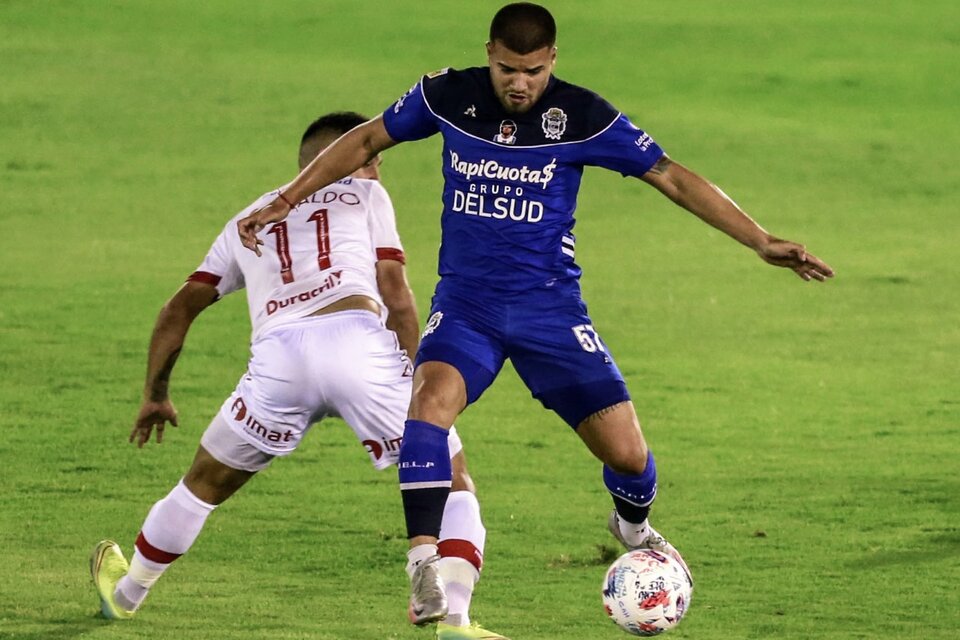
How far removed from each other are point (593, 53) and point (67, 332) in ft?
41.4

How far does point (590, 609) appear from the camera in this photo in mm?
7871

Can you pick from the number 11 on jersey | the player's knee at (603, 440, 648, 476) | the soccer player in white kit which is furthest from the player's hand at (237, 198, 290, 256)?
the player's knee at (603, 440, 648, 476)

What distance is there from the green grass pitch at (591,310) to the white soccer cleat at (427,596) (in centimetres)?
98

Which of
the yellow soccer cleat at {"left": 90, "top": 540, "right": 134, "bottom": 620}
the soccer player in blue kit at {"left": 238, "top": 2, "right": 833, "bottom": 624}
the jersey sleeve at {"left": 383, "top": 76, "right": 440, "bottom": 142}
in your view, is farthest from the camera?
the yellow soccer cleat at {"left": 90, "top": 540, "right": 134, "bottom": 620}

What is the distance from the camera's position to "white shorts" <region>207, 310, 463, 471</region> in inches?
285

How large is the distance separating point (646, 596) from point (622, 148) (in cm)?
158

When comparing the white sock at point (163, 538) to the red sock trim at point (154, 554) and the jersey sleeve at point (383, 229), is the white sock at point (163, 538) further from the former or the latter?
the jersey sleeve at point (383, 229)

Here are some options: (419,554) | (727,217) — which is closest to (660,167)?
(727,217)

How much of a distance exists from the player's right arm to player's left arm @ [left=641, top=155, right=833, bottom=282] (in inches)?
38.4

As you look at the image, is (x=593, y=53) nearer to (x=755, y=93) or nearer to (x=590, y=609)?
(x=755, y=93)

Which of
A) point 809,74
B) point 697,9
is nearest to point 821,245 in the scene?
point 809,74

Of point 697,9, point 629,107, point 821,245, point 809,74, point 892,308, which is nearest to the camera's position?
point 892,308

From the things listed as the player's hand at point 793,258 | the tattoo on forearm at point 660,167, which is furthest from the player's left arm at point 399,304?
the player's hand at point 793,258

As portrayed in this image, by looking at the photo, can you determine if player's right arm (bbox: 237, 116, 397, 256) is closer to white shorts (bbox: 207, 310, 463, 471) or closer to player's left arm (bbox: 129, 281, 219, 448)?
white shorts (bbox: 207, 310, 463, 471)
